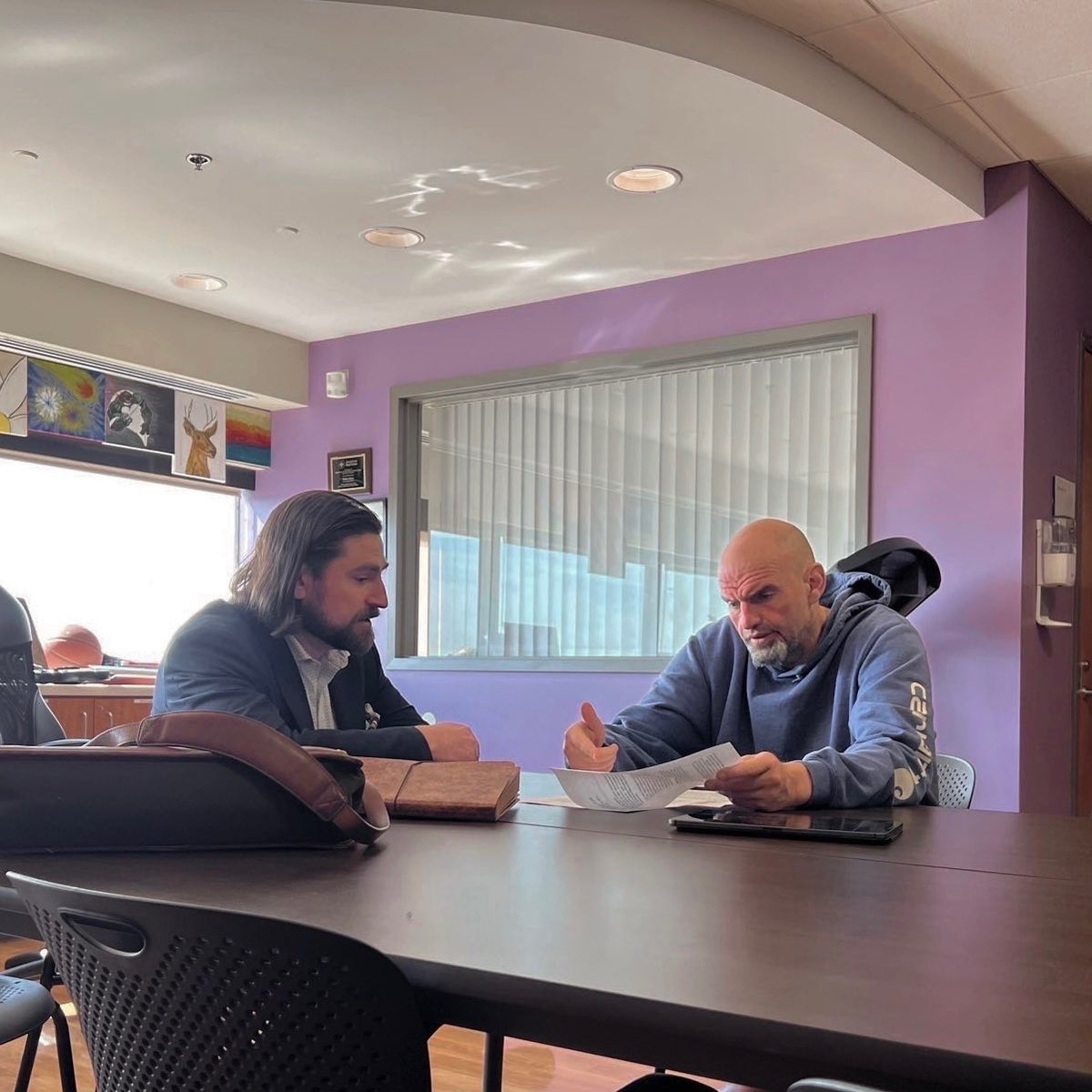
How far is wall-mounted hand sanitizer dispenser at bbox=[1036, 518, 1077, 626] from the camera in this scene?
4.06 m

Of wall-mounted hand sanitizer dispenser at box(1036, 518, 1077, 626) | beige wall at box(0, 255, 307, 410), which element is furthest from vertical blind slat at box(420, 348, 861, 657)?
beige wall at box(0, 255, 307, 410)

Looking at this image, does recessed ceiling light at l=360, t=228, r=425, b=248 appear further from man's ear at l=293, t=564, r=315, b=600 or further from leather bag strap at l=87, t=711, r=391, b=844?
leather bag strap at l=87, t=711, r=391, b=844

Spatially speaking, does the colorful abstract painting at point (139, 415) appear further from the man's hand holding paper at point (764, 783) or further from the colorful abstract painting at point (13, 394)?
the man's hand holding paper at point (764, 783)

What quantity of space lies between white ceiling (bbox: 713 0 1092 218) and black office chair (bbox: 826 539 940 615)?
1303 millimetres

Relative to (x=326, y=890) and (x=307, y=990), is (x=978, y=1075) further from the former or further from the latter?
(x=326, y=890)

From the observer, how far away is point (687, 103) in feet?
10.9

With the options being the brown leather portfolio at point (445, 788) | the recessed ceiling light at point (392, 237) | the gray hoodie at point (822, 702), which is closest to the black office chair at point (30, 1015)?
the brown leather portfolio at point (445, 788)

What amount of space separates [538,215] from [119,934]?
3656mm

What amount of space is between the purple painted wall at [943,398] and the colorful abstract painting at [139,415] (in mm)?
2045

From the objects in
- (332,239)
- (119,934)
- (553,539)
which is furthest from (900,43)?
(119,934)

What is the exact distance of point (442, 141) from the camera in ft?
11.8

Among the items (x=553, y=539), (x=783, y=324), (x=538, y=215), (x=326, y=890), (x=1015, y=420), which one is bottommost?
(x=326, y=890)

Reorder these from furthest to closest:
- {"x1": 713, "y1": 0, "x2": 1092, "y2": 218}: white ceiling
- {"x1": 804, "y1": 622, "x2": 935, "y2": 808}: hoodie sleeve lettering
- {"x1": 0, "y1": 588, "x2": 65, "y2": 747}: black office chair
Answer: {"x1": 713, "y1": 0, "x2": 1092, "y2": 218}: white ceiling, {"x1": 0, "y1": 588, "x2": 65, "y2": 747}: black office chair, {"x1": 804, "y1": 622, "x2": 935, "y2": 808}: hoodie sleeve lettering

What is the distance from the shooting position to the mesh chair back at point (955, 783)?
98.0 inches
